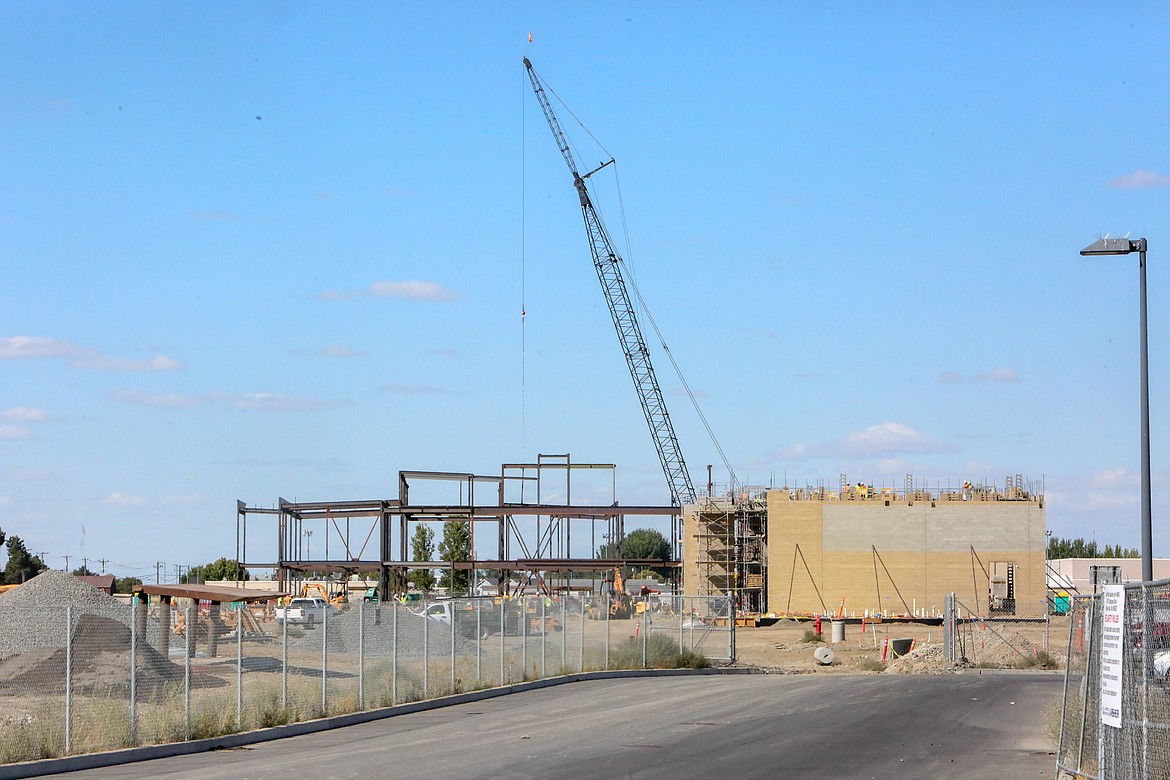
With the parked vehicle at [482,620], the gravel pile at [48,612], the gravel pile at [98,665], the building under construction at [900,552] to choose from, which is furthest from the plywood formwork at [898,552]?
the gravel pile at [98,665]

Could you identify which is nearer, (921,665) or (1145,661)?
(1145,661)

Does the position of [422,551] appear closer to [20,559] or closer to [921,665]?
[20,559]

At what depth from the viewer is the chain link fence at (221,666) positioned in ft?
65.2

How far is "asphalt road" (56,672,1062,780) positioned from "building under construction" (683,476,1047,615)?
47961 mm

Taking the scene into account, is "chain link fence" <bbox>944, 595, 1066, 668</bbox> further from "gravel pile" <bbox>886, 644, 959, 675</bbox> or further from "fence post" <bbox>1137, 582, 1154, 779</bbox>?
"fence post" <bbox>1137, 582, 1154, 779</bbox>

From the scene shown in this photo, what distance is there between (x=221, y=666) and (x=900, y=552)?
61456mm

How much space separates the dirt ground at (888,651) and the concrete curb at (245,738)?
14132 mm

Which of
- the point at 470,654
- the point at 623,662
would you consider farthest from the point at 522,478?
the point at 470,654

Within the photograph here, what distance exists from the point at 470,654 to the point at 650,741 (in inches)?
463

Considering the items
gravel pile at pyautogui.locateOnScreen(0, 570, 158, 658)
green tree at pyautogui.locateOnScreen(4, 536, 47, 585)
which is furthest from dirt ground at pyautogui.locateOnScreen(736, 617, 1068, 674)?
green tree at pyautogui.locateOnScreen(4, 536, 47, 585)

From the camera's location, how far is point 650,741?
2111cm

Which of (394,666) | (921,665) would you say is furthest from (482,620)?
(921,665)

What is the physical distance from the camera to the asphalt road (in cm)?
1762

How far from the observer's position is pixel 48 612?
24.4m
